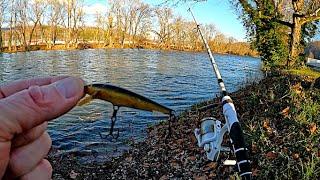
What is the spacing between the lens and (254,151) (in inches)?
277

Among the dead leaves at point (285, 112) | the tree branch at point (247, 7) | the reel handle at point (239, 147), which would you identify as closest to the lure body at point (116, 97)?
the reel handle at point (239, 147)

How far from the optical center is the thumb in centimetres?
129

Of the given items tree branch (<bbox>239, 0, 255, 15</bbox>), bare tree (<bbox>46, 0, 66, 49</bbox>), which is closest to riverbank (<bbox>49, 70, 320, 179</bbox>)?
tree branch (<bbox>239, 0, 255, 15</bbox>)

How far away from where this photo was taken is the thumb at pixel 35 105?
1.29 meters

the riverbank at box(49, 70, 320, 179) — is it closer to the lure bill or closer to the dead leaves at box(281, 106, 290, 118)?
the dead leaves at box(281, 106, 290, 118)

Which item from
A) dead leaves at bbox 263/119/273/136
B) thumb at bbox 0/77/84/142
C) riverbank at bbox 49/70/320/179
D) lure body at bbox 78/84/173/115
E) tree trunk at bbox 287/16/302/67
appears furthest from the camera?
tree trunk at bbox 287/16/302/67

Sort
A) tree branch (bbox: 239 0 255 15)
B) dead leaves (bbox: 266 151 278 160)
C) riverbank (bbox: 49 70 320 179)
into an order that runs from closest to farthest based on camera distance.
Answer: riverbank (bbox: 49 70 320 179) → dead leaves (bbox: 266 151 278 160) → tree branch (bbox: 239 0 255 15)

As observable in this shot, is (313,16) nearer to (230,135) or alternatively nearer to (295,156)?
(295,156)

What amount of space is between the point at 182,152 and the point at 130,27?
4058 inches

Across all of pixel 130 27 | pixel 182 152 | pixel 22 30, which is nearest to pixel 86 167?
pixel 182 152

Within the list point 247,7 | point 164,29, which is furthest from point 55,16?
point 247,7

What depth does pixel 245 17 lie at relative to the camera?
25.6 meters

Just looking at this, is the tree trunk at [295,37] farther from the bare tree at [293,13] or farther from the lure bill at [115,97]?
the lure bill at [115,97]

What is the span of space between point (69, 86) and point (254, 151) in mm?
6113
